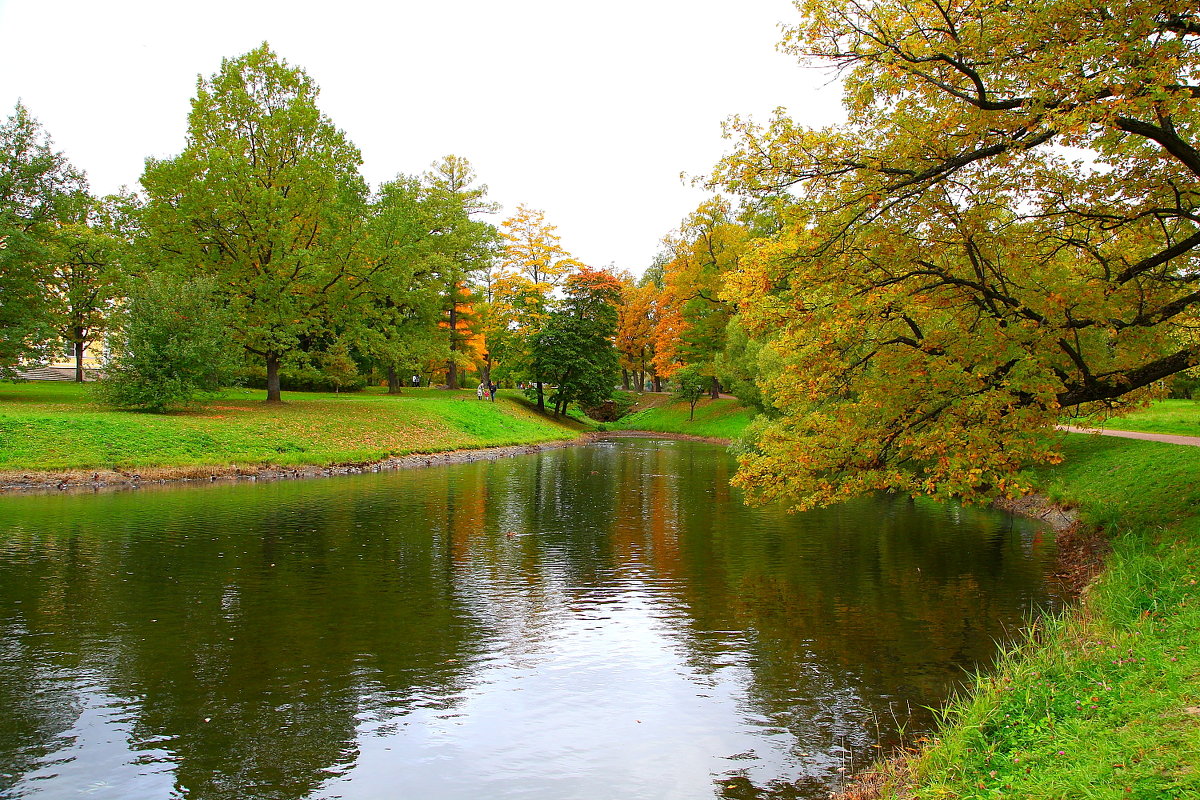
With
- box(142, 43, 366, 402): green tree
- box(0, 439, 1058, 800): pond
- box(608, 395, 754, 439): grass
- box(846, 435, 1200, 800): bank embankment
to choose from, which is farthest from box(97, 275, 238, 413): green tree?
box(608, 395, 754, 439): grass

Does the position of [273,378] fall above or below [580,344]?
below

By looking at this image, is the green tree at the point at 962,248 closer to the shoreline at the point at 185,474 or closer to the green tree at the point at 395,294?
the shoreline at the point at 185,474

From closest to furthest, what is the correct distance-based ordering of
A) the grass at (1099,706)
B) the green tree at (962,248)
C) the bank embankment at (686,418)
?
the grass at (1099,706)
the green tree at (962,248)
the bank embankment at (686,418)

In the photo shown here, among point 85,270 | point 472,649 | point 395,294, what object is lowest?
point 472,649

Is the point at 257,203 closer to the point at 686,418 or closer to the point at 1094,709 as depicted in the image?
the point at 1094,709

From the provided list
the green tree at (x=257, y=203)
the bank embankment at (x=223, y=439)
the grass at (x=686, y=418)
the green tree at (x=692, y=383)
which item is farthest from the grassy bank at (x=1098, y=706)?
the green tree at (x=692, y=383)

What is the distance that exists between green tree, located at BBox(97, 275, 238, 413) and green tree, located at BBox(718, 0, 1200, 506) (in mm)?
24096

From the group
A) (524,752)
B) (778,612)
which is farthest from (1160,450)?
(524,752)

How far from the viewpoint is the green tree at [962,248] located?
34.9 feet

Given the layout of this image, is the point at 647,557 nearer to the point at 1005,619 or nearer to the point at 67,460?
the point at 1005,619

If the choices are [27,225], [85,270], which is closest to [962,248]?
[27,225]

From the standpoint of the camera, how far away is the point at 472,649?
31.3 ft

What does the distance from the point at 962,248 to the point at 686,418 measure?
48.6 metres

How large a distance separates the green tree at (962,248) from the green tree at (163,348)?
24096 mm
